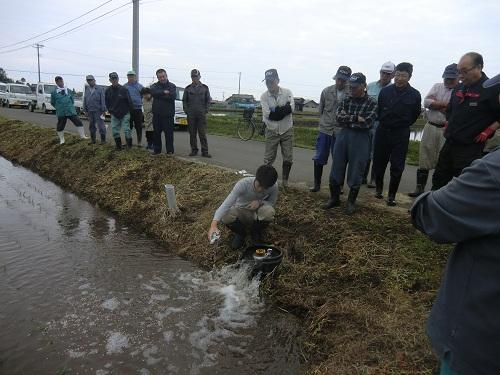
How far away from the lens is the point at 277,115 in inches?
238

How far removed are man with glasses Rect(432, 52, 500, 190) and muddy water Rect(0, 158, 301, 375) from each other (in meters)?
2.59

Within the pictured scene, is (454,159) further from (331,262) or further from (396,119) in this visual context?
(331,262)

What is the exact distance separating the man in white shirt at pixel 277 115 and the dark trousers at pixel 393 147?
1.41 metres

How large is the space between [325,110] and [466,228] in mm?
4773

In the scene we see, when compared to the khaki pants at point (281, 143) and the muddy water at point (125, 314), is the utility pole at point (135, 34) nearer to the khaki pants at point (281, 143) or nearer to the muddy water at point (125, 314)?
the muddy water at point (125, 314)

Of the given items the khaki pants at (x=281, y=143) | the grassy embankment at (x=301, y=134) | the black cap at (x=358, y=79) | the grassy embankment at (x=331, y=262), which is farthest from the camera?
the grassy embankment at (x=301, y=134)

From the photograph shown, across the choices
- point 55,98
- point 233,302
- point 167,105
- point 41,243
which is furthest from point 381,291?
point 55,98

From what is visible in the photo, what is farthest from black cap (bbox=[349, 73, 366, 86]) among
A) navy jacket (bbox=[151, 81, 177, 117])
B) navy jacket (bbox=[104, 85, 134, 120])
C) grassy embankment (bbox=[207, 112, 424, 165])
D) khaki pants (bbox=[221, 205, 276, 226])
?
navy jacket (bbox=[104, 85, 134, 120])

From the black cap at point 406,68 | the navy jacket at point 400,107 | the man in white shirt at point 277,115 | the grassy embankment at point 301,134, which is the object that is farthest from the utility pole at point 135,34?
the black cap at point 406,68

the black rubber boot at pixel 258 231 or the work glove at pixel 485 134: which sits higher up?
the work glove at pixel 485 134

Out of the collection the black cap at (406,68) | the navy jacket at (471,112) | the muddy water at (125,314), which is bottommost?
the muddy water at (125,314)

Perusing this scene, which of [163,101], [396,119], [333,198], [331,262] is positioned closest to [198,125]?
[163,101]

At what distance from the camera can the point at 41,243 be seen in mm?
5730

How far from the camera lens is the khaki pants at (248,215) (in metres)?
4.69
